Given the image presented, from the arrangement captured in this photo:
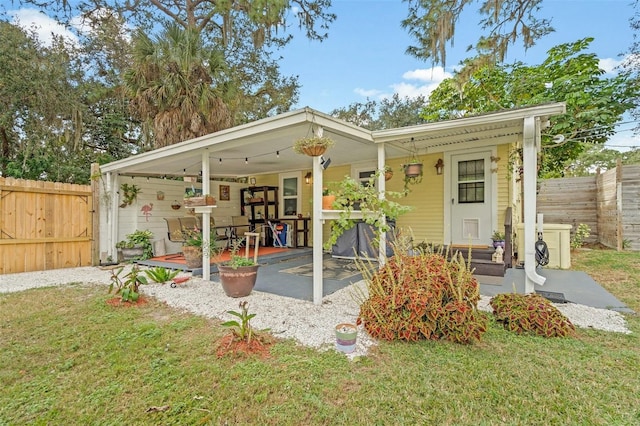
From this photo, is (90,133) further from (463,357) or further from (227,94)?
(463,357)

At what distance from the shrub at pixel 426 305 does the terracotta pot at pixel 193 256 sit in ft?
12.6

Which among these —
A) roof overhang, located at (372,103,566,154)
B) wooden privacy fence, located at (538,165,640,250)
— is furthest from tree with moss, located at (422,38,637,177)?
roof overhang, located at (372,103,566,154)

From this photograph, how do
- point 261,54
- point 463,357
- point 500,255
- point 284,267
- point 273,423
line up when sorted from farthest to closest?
point 261,54 < point 284,267 < point 500,255 < point 463,357 < point 273,423

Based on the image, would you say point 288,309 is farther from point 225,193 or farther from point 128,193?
point 225,193

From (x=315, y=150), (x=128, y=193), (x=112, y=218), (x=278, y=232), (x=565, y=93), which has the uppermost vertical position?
(x=565, y=93)

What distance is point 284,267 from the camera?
602cm

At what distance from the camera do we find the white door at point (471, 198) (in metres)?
5.71

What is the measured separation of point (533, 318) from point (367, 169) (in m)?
4.89

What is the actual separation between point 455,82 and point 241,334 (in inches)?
340

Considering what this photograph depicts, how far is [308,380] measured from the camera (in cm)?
209

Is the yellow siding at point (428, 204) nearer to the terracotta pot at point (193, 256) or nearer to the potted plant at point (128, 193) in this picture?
the terracotta pot at point (193, 256)

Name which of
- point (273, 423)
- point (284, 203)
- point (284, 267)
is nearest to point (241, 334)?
point (273, 423)

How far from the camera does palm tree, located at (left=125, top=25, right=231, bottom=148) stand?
7305 mm

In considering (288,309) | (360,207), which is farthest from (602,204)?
(288,309)
